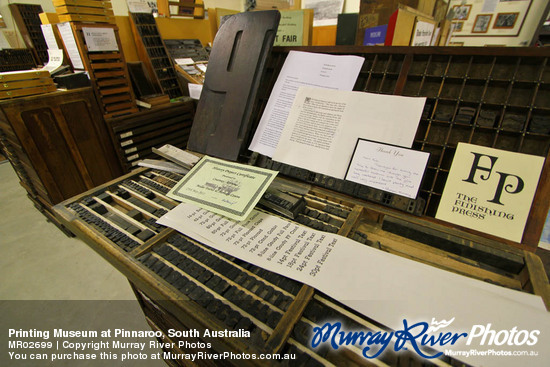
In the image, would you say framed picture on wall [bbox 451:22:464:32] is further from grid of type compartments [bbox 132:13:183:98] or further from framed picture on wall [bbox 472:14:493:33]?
grid of type compartments [bbox 132:13:183:98]

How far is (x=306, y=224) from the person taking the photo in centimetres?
69

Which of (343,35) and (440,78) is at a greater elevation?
(343,35)

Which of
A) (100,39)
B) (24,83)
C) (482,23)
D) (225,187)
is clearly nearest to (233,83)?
(225,187)

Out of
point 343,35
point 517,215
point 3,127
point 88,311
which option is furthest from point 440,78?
point 3,127

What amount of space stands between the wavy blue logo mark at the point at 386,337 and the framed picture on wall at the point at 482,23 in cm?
411

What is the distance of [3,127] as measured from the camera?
5.49 ft

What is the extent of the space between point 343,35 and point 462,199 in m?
1.35

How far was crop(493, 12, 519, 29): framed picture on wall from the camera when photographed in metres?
2.89

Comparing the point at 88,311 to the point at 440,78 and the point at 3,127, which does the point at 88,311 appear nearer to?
the point at 3,127

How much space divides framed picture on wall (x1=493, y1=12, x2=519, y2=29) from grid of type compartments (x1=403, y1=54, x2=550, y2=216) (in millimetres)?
3530

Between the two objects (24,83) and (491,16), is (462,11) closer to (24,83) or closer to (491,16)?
(491,16)

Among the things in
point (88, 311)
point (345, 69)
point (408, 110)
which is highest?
point (345, 69)

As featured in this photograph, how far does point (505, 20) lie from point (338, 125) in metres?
3.78

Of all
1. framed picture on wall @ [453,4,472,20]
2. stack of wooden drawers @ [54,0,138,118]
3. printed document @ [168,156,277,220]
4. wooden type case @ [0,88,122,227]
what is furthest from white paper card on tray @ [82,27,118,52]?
framed picture on wall @ [453,4,472,20]
